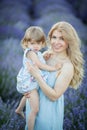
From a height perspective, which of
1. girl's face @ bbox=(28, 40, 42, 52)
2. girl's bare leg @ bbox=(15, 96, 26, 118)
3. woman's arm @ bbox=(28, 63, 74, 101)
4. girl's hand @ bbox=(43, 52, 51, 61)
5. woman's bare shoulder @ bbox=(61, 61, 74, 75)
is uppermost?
girl's face @ bbox=(28, 40, 42, 52)

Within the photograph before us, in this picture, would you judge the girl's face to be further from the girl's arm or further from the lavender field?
the lavender field

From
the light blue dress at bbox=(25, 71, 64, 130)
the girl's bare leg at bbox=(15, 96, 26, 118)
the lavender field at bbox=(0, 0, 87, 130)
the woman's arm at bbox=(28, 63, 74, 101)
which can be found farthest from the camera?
the lavender field at bbox=(0, 0, 87, 130)

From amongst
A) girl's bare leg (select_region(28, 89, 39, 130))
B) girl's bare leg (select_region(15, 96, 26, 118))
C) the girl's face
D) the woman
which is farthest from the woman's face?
girl's bare leg (select_region(15, 96, 26, 118))

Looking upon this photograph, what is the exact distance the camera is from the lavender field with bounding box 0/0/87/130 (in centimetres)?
346

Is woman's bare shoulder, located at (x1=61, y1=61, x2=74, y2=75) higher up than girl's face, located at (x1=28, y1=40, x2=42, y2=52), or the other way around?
girl's face, located at (x1=28, y1=40, x2=42, y2=52)

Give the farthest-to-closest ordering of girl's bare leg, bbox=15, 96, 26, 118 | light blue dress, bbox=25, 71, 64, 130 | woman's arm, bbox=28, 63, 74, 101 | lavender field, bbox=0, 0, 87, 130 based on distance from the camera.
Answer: lavender field, bbox=0, 0, 87, 130
girl's bare leg, bbox=15, 96, 26, 118
light blue dress, bbox=25, 71, 64, 130
woman's arm, bbox=28, 63, 74, 101

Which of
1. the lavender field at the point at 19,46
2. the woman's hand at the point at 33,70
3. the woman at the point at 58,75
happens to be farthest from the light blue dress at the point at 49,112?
the lavender field at the point at 19,46

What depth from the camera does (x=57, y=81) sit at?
9.78 feet

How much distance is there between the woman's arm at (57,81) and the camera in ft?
9.63

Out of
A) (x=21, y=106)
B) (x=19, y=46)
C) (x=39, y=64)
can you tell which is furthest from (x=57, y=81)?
(x=19, y=46)

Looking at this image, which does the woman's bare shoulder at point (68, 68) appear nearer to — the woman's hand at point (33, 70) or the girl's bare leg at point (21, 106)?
the woman's hand at point (33, 70)

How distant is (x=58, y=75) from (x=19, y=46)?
0.68m

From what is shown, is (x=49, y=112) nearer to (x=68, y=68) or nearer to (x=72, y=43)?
(x=68, y=68)

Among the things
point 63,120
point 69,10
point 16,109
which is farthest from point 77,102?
point 69,10
